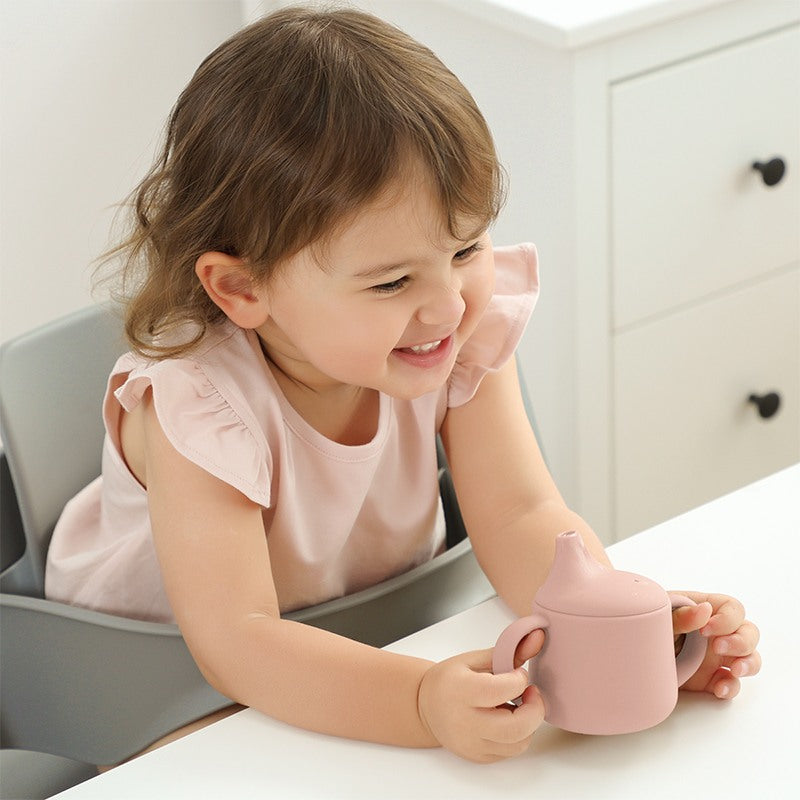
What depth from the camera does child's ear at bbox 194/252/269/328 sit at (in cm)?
81

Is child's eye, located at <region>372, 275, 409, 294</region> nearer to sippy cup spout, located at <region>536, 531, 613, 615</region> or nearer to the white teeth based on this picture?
the white teeth

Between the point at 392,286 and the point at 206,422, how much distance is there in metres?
0.16

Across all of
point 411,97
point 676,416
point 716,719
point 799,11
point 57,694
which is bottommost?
point 676,416

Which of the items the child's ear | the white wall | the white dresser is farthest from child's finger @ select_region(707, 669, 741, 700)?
the white wall

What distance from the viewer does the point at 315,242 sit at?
750mm

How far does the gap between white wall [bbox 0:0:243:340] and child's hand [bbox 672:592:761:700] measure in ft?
4.29

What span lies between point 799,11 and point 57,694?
3.63 feet

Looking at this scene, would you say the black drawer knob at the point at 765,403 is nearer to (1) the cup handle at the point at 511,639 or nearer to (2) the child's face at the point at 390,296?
(2) the child's face at the point at 390,296

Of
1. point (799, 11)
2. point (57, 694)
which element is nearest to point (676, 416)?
point (799, 11)

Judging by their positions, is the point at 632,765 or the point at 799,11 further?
the point at 799,11

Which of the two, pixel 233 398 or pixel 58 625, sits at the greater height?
pixel 233 398

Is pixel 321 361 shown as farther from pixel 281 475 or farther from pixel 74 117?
pixel 74 117

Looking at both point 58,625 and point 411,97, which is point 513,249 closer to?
point 411,97

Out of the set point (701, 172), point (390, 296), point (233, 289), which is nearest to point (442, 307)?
point (390, 296)
